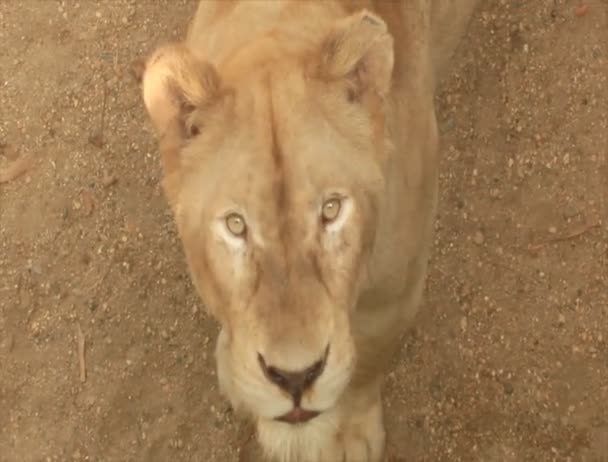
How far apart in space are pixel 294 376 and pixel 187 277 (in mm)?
1406

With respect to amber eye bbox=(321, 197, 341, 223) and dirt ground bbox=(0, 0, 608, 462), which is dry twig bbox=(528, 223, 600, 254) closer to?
dirt ground bbox=(0, 0, 608, 462)

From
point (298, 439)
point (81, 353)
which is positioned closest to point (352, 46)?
point (298, 439)

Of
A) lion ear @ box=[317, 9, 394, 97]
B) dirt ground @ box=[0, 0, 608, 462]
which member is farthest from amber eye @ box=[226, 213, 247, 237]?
dirt ground @ box=[0, 0, 608, 462]

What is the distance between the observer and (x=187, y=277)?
3150 mm

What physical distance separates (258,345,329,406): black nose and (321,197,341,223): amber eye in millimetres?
228

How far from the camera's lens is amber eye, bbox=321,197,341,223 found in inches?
71.2

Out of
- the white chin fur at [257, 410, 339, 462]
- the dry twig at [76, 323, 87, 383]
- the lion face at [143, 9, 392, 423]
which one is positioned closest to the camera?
the lion face at [143, 9, 392, 423]

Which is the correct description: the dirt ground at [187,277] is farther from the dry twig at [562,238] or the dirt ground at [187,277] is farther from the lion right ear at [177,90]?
the lion right ear at [177,90]

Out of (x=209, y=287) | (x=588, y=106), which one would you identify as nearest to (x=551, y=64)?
(x=588, y=106)

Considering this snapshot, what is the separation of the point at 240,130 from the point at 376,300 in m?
0.74

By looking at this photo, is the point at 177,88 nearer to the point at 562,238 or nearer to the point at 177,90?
the point at 177,90

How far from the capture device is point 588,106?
3305 mm

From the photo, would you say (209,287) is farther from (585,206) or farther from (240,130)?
(585,206)

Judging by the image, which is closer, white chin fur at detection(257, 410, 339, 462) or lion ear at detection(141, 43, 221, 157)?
lion ear at detection(141, 43, 221, 157)
